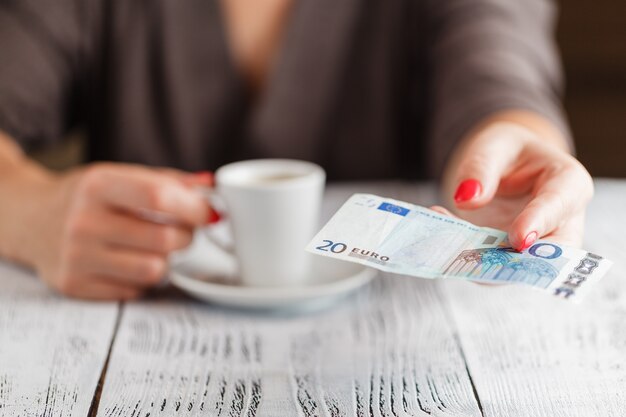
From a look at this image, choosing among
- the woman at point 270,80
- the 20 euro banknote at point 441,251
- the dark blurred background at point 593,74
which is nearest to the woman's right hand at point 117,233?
the woman at point 270,80

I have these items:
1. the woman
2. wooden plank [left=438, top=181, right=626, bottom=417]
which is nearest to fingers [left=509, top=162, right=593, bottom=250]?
wooden plank [left=438, top=181, right=626, bottom=417]

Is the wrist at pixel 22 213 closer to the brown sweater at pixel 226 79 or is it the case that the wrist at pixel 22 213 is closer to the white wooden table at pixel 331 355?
the white wooden table at pixel 331 355

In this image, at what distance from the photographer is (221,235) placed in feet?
3.31

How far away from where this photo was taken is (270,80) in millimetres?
1321

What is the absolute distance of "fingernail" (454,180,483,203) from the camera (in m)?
0.60

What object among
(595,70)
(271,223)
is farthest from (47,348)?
(595,70)

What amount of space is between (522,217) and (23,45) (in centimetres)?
93

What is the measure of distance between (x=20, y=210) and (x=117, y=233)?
0.17m

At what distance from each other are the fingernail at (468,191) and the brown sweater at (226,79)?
0.59 m

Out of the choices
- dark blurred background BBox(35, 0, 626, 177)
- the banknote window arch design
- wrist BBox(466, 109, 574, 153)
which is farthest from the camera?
dark blurred background BBox(35, 0, 626, 177)

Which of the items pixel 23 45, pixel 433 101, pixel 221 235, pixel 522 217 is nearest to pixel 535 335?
pixel 522 217

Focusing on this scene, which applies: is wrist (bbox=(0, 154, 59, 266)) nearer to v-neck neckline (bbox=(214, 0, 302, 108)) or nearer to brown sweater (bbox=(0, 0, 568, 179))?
brown sweater (bbox=(0, 0, 568, 179))

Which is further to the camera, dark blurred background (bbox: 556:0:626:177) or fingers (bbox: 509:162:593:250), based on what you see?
dark blurred background (bbox: 556:0:626:177)

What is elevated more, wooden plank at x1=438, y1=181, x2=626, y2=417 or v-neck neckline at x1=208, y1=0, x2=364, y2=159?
wooden plank at x1=438, y1=181, x2=626, y2=417
